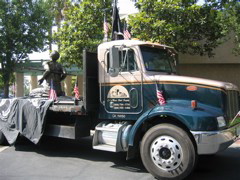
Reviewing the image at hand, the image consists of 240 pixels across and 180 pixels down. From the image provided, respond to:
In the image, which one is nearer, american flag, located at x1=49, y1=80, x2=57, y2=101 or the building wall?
american flag, located at x1=49, y1=80, x2=57, y2=101

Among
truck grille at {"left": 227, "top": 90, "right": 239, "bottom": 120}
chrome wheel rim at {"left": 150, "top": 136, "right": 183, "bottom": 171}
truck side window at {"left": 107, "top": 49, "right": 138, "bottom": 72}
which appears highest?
truck side window at {"left": 107, "top": 49, "right": 138, "bottom": 72}

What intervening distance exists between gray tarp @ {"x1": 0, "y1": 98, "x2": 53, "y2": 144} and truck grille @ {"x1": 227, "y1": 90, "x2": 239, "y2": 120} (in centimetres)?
396

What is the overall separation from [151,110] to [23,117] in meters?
3.47

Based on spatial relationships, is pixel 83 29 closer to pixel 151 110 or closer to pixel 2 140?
pixel 2 140

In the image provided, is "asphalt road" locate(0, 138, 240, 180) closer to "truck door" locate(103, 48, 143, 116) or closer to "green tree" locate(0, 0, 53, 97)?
"truck door" locate(103, 48, 143, 116)

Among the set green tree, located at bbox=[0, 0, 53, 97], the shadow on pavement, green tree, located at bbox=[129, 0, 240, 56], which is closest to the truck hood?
the shadow on pavement

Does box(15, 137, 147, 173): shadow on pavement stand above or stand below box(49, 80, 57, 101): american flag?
below

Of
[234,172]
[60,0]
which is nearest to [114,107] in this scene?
[234,172]

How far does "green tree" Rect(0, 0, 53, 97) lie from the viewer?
17.8 m

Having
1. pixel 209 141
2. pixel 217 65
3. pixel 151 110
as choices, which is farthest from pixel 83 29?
pixel 209 141

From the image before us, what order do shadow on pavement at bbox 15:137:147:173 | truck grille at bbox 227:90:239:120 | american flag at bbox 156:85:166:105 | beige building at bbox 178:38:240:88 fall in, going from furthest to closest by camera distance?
beige building at bbox 178:38:240:88
shadow on pavement at bbox 15:137:147:173
american flag at bbox 156:85:166:105
truck grille at bbox 227:90:239:120

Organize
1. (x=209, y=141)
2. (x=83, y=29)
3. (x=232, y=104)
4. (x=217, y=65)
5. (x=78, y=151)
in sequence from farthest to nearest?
(x=217, y=65) < (x=83, y=29) < (x=78, y=151) < (x=232, y=104) < (x=209, y=141)

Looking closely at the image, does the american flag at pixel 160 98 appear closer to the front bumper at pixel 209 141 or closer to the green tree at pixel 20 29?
the front bumper at pixel 209 141

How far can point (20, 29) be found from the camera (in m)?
18.3
